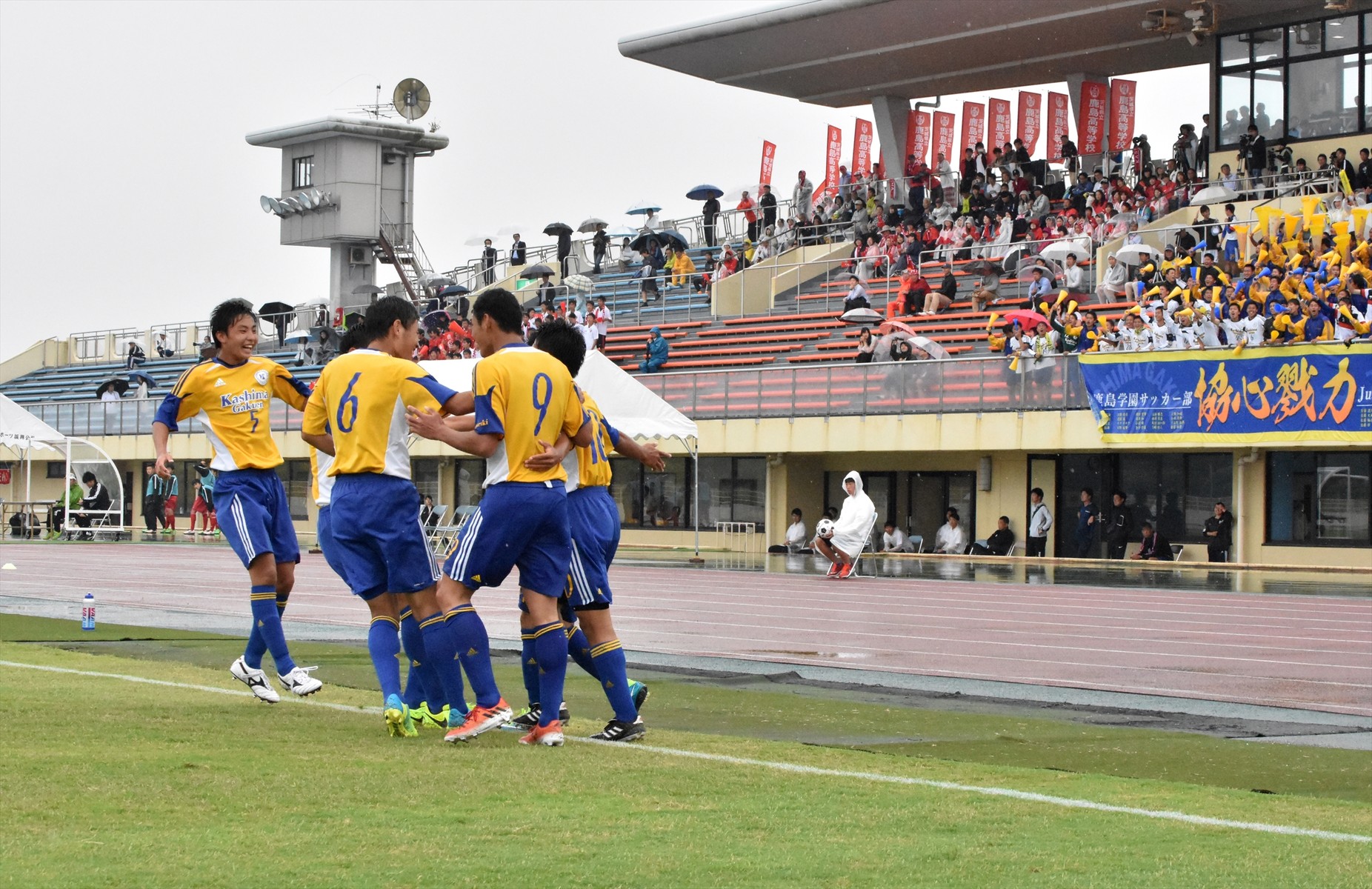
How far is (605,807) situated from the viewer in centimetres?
633

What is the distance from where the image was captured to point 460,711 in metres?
8.19

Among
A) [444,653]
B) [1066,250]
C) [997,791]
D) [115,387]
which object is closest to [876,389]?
[1066,250]

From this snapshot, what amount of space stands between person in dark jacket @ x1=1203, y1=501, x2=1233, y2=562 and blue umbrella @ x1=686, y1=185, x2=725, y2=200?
85.6ft

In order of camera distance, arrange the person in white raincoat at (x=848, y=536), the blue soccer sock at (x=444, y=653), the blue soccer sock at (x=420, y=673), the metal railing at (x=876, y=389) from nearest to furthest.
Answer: the blue soccer sock at (x=444, y=653)
the blue soccer sock at (x=420, y=673)
the person in white raincoat at (x=848, y=536)
the metal railing at (x=876, y=389)

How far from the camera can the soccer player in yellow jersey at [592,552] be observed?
27.2ft

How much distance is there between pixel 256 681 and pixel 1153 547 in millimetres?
24877

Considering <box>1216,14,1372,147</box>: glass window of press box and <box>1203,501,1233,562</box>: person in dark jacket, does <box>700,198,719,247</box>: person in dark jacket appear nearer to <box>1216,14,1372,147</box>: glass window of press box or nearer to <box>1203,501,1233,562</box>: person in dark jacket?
<box>1216,14,1372,147</box>: glass window of press box

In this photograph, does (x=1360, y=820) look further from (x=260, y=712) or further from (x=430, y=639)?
(x=260, y=712)

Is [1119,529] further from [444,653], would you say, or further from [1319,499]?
[444,653]

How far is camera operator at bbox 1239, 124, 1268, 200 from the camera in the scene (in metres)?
37.1

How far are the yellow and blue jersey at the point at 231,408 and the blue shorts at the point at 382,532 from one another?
5.23 ft

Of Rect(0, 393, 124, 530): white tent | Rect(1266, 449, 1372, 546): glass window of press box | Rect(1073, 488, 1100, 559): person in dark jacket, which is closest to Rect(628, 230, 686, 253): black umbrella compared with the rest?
Rect(0, 393, 124, 530): white tent

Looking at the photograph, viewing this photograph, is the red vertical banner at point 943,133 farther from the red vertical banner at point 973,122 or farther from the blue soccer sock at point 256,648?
the blue soccer sock at point 256,648

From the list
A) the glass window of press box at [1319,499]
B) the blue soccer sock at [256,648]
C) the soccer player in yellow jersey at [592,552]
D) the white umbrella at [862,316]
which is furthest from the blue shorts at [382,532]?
the white umbrella at [862,316]
